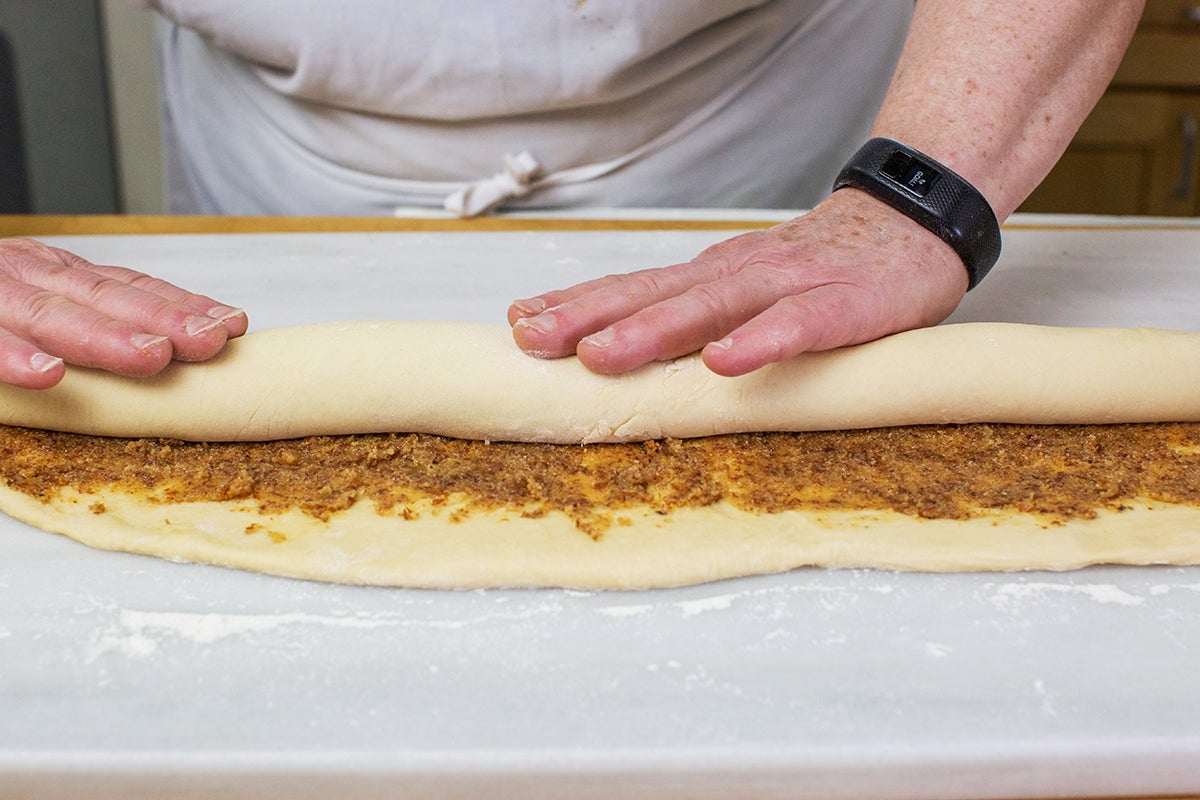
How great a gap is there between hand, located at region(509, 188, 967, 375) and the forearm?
17 cm

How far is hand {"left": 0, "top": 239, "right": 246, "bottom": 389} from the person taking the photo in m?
1.17

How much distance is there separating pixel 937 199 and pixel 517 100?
874mm

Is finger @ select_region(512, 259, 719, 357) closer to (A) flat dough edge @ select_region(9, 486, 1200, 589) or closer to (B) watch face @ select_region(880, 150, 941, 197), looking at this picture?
(A) flat dough edge @ select_region(9, 486, 1200, 589)

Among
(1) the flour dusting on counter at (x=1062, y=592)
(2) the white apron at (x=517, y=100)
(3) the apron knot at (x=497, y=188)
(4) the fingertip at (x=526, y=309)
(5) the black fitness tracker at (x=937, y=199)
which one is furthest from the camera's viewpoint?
(3) the apron knot at (x=497, y=188)

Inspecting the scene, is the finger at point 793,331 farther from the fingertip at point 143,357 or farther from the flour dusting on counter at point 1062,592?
the fingertip at point 143,357

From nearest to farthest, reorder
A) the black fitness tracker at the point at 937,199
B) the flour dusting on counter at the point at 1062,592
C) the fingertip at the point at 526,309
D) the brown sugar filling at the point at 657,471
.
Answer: the flour dusting on counter at the point at 1062,592 → the brown sugar filling at the point at 657,471 → the fingertip at the point at 526,309 → the black fitness tracker at the point at 937,199

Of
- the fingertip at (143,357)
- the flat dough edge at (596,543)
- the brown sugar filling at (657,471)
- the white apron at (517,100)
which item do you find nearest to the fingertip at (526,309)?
the brown sugar filling at (657,471)

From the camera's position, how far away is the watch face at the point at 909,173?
1411 millimetres

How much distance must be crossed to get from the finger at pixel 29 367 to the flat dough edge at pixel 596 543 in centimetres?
14

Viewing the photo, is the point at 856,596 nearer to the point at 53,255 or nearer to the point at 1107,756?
the point at 1107,756

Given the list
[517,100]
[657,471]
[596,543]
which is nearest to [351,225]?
[517,100]

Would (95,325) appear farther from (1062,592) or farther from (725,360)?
(1062,592)

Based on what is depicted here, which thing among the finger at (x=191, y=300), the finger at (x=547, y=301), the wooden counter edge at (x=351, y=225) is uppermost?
the finger at (x=547, y=301)

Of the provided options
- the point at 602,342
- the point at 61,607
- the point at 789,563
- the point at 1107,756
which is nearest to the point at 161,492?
Answer: the point at 61,607
